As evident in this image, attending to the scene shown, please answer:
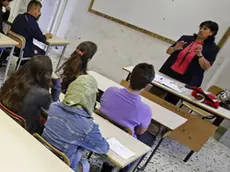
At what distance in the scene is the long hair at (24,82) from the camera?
149 centimetres

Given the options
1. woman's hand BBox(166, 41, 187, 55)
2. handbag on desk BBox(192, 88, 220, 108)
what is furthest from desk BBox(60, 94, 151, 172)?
woman's hand BBox(166, 41, 187, 55)

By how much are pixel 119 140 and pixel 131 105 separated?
0.27m

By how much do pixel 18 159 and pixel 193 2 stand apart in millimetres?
3590

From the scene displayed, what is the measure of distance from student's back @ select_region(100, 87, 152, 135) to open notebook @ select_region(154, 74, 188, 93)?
1.16 m

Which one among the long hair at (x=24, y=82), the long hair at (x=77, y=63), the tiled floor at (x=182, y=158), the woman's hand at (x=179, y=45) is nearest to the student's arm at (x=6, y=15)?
the tiled floor at (x=182, y=158)

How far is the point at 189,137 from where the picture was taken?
8.82 ft

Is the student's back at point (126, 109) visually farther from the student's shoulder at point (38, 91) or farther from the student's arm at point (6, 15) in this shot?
the student's arm at point (6, 15)

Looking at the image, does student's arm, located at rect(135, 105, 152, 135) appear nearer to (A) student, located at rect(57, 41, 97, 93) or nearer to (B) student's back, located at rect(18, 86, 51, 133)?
(B) student's back, located at rect(18, 86, 51, 133)

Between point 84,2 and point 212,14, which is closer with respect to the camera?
point 212,14

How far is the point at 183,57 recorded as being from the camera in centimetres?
302

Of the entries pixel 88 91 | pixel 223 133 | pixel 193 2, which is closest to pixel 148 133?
pixel 88 91

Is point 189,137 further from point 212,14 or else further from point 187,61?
point 212,14

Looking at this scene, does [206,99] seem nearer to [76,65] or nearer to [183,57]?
[183,57]

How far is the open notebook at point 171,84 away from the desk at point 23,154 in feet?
6.30
